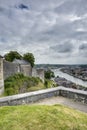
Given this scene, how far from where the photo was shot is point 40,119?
412 centimetres

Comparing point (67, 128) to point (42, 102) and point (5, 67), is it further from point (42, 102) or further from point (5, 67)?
point (5, 67)

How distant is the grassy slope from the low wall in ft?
5.58

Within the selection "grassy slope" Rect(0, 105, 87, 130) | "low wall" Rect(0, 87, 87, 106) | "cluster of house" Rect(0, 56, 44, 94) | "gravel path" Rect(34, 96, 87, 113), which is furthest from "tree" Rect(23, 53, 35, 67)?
"grassy slope" Rect(0, 105, 87, 130)

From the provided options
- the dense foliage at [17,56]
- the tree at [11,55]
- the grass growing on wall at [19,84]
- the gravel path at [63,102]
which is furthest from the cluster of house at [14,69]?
the gravel path at [63,102]

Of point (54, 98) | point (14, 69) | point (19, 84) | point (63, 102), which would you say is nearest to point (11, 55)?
point (14, 69)

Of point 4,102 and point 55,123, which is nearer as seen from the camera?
point 55,123

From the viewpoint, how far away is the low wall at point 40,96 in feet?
21.1

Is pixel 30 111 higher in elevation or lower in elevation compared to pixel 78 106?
higher

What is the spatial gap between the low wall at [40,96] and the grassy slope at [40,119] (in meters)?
1.70

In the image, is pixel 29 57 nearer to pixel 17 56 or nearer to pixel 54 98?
pixel 17 56

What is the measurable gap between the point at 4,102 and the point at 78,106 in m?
2.78

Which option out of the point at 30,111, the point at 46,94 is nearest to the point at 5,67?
the point at 46,94

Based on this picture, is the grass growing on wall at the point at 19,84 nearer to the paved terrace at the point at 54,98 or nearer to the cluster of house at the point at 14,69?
the cluster of house at the point at 14,69

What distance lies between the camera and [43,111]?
4.54 metres
